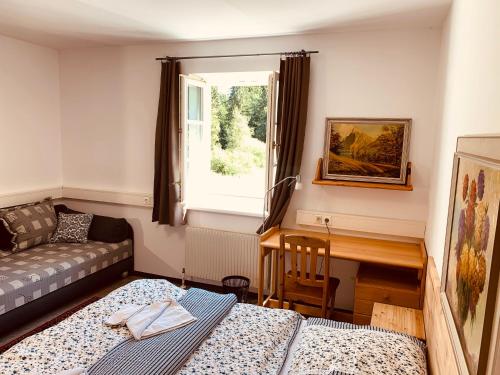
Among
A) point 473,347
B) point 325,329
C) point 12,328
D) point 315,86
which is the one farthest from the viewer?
point 315,86

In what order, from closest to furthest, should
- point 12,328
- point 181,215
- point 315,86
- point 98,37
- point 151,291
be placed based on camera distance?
point 151,291, point 12,328, point 315,86, point 98,37, point 181,215

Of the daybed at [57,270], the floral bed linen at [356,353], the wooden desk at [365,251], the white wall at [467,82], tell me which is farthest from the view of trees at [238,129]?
the floral bed linen at [356,353]

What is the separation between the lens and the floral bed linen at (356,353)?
1.58 m

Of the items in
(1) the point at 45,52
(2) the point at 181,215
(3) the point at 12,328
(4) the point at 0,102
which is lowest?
(3) the point at 12,328

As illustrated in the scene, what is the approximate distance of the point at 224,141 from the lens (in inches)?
156

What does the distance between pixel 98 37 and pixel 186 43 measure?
82 cm

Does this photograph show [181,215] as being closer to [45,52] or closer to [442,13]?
[45,52]

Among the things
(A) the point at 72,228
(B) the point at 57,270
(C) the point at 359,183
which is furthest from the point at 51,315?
(C) the point at 359,183

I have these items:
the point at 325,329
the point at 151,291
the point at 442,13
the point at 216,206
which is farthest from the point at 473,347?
the point at 216,206

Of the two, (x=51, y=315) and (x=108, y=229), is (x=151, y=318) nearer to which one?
(x=51, y=315)

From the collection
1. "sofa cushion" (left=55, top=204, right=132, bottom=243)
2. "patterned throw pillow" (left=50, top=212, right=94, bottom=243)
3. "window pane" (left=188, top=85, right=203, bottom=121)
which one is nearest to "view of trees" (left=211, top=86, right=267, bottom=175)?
"window pane" (left=188, top=85, right=203, bottom=121)

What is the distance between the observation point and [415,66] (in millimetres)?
A: 2969

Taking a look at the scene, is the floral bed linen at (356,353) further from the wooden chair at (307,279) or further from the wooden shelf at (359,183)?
the wooden shelf at (359,183)

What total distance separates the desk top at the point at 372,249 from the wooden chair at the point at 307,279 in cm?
16
